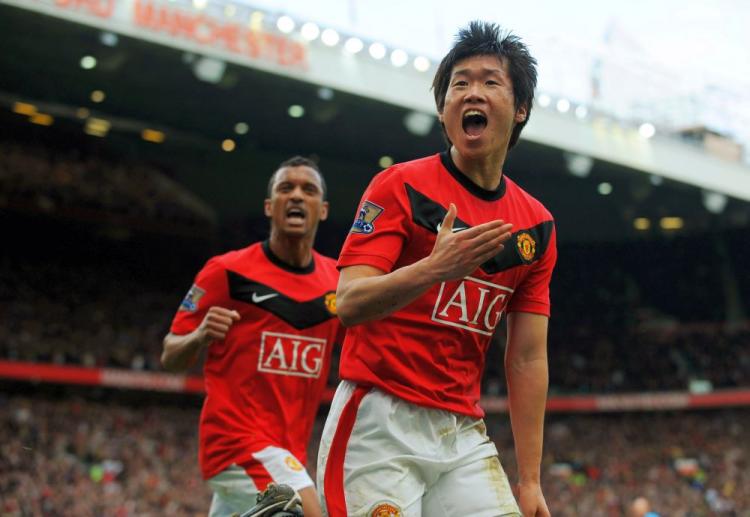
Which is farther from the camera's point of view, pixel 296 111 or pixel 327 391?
pixel 327 391

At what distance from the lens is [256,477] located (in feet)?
14.7

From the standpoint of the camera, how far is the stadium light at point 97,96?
83.2 feet

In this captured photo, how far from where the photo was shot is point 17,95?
2666cm

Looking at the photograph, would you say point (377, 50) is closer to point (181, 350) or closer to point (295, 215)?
point (295, 215)

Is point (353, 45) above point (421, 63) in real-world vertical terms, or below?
below

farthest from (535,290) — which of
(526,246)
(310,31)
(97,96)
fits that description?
(97,96)

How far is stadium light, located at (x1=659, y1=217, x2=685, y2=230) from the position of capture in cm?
3372

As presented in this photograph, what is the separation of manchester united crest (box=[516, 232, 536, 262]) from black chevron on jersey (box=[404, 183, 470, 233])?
329 mm

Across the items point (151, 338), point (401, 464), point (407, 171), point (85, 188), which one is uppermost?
point (85, 188)

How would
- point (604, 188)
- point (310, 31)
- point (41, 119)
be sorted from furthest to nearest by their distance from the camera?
1. point (604, 188)
2. point (41, 119)
3. point (310, 31)

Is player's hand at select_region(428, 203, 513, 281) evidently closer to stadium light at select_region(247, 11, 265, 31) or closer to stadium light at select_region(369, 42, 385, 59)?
stadium light at select_region(247, 11, 265, 31)

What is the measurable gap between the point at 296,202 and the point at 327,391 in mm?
21020

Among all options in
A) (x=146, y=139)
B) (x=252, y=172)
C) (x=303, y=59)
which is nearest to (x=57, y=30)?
(x=303, y=59)

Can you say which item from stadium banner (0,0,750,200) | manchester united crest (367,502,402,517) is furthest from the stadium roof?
manchester united crest (367,502,402,517)
